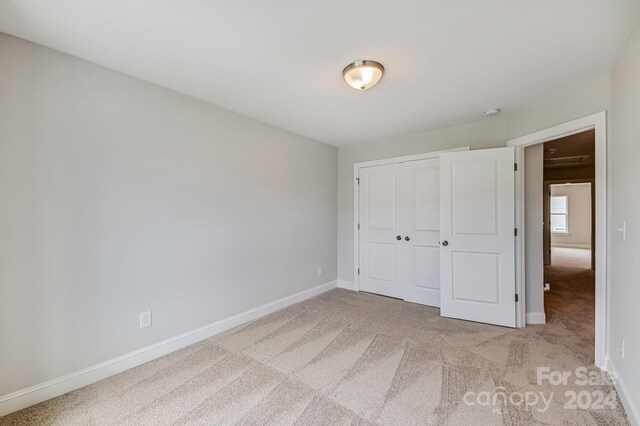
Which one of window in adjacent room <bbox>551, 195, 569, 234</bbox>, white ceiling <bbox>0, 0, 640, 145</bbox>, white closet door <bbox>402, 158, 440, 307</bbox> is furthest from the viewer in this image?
window in adjacent room <bbox>551, 195, 569, 234</bbox>

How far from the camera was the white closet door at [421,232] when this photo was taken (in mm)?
3719

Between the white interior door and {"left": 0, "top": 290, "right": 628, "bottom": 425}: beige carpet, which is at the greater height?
the white interior door

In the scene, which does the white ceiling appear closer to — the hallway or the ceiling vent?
the hallway

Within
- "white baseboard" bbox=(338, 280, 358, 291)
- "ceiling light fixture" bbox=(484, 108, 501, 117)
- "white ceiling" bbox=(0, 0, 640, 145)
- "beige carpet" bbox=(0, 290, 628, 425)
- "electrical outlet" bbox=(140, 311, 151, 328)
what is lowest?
"beige carpet" bbox=(0, 290, 628, 425)

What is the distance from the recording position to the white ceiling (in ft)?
5.00

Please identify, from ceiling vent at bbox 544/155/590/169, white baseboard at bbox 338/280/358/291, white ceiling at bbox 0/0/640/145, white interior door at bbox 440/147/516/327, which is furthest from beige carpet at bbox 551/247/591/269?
A: white ceiling at bbox 0/0/640/145

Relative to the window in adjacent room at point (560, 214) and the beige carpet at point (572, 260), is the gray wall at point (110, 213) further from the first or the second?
the window in adjacent room at point (560, 214)

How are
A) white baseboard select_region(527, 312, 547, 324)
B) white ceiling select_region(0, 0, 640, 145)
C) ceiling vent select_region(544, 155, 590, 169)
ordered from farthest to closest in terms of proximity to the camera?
ceiling vent select_region(544, 155, 590, 169) → white baseboard select_region(527, 312, 547, 324) → white ceiling select_region(0, 0, 640, 145)

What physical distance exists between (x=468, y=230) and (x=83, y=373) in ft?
12.5

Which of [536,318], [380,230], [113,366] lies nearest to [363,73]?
[380,230]

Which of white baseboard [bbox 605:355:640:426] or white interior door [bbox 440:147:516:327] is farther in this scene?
white interior door [bbox 440:147:516:327]

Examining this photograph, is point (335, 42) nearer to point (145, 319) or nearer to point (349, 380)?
point (349, 380)

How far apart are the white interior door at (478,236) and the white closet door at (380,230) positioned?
2.50ft

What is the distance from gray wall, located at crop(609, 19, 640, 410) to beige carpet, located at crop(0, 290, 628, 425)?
16.5 inches
